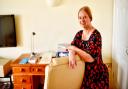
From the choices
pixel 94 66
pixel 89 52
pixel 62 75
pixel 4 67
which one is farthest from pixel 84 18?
pixel 4 67

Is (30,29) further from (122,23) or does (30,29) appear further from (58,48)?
(122,23)

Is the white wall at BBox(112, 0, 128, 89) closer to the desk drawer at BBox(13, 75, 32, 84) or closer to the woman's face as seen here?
the woman's face

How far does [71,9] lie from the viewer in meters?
3.00

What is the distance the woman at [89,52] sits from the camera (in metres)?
1.77

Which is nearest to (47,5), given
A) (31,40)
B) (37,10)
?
(37,10)

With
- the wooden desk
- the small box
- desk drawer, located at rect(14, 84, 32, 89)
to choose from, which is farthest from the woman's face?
the small box

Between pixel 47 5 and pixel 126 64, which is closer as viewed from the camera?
pixel 126 64

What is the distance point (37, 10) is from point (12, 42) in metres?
0.66

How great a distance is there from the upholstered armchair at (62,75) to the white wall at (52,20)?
52.6 inches

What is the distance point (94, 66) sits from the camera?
6.01 ft

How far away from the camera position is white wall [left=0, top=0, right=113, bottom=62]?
2.99 m

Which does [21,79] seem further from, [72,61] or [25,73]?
[72,61]

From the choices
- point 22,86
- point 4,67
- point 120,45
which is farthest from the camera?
point 4,67

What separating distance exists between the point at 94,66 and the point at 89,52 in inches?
6.4
